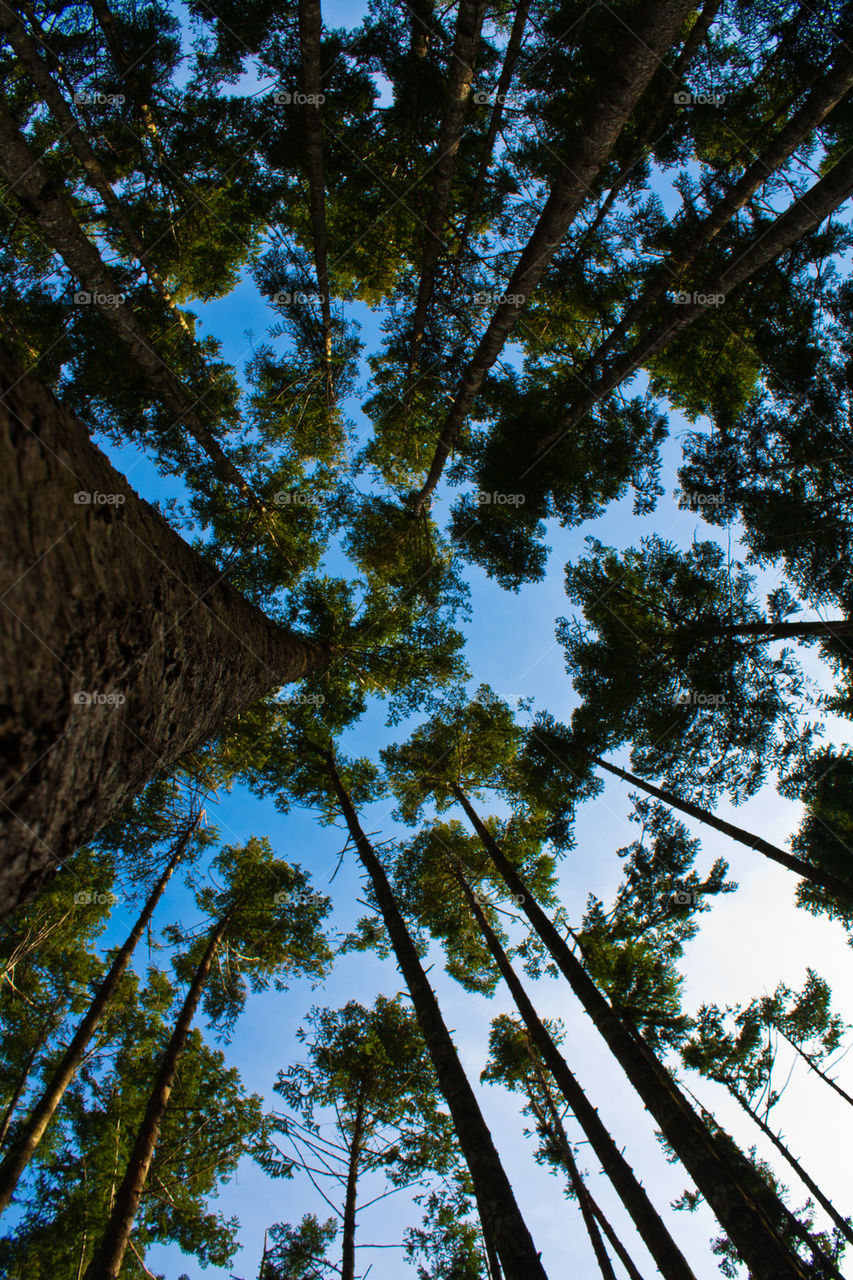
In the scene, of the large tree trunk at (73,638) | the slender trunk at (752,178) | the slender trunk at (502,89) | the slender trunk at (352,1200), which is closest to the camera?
the large tree trunk at (73,638)

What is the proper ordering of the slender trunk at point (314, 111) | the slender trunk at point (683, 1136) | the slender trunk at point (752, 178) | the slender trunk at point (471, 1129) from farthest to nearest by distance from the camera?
the slender trunk at point (752, 178), the slender trunk at point (314, 111), the slender trunk at point (683, 1136), the slender trunk at point (471, 1129)

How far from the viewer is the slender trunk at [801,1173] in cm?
867

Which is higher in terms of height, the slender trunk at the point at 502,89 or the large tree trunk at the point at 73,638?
the slender trunk at the point at 502,89

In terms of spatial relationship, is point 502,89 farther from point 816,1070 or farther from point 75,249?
point 816,1070

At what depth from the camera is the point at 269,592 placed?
9711 mm

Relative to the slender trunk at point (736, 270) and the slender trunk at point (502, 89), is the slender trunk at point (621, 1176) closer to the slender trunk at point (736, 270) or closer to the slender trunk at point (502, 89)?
the slender trunk at point (736, 270)

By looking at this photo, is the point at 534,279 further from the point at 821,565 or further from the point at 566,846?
the point at 566,846

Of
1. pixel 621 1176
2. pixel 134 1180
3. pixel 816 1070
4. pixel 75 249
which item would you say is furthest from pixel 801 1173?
pixel 75 249

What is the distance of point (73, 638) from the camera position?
1.26 m

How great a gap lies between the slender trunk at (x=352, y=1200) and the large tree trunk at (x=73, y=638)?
7.54 metres

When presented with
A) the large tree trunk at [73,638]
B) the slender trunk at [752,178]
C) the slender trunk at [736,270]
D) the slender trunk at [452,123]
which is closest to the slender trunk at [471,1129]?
the large tree trunk at [73,638]

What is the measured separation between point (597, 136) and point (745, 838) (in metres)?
7.56

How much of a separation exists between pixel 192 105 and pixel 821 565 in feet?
32.0

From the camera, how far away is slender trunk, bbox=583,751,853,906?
19.1ft
